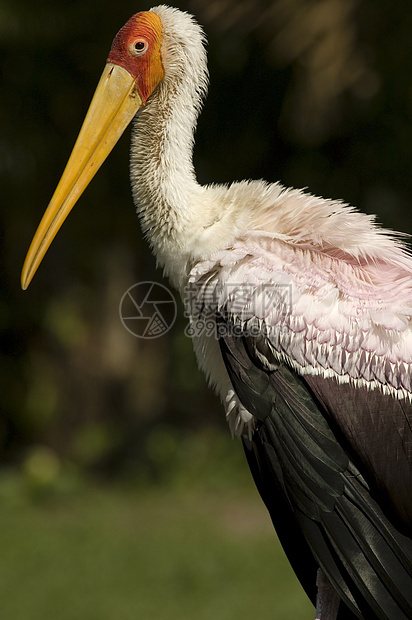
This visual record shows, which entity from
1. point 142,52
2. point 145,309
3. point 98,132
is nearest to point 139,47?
point 142,52

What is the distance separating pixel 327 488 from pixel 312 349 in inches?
16.2

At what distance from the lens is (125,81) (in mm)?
3193

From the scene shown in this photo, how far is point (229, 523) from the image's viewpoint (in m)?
7.02

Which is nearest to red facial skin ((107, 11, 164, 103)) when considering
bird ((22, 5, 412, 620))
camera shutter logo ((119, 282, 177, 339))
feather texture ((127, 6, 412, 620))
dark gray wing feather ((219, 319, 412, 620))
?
bird ((22, 5, 412, 620))

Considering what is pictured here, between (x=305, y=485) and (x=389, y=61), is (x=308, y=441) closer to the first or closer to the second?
(x=305, y=485)

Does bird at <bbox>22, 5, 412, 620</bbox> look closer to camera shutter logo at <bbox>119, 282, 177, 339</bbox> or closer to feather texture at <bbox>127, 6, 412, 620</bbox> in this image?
feather texture at <bbox>127, 6, 412, 620</bbox>

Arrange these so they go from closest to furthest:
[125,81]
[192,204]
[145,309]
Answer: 1. [192,204]
2. [125,81]
3. [145,309]

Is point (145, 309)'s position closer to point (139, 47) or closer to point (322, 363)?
point (139, 47)

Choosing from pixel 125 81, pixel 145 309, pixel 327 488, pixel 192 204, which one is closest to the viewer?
pixel 327 488

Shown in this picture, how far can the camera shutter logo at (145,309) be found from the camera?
26.6 ft

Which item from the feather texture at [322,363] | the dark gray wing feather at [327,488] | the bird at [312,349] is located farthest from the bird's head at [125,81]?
the dark gray wing feather at [327,488]

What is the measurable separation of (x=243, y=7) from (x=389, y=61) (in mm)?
1005

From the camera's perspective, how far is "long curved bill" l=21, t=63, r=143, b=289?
3.20 meters

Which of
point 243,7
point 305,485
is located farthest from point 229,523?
point 305,485
